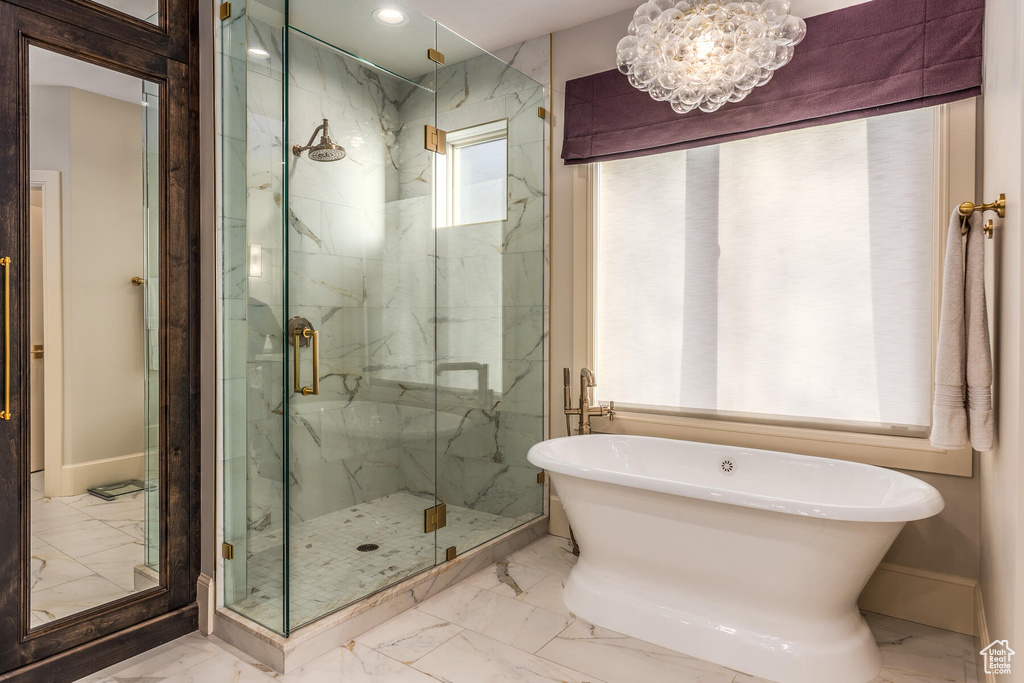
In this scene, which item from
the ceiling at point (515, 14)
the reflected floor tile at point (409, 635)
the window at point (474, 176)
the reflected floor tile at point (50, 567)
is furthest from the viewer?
the ceiling at point (515, 14)

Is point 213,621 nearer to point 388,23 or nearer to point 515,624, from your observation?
point 515,624

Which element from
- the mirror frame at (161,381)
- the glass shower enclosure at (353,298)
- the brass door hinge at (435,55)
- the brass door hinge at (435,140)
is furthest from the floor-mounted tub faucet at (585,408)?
the mirror frame at (161,381)

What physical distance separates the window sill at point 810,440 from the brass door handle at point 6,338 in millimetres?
2430

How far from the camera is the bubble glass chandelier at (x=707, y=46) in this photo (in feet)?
6.62

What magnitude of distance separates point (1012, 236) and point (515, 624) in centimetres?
201

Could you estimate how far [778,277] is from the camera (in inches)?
103

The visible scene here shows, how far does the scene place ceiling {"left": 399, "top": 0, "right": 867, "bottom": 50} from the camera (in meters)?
2.87

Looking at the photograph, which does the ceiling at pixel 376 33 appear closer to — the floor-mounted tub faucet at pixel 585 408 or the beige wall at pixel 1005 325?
the floor-mounted tub faucet at pixel 585 408

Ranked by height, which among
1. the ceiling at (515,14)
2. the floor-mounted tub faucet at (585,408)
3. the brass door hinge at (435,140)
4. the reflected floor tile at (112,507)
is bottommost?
the reflected floor tile at (112,507)

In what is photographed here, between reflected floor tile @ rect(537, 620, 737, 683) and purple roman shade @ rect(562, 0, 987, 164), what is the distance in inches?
84.9

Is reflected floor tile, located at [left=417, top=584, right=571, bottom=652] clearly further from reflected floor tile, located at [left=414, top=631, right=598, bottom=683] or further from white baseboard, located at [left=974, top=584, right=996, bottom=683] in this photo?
white baseboard, located at [left=974, top=584, right=996, bottom=683]

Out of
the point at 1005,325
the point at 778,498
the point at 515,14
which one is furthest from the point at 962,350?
the point at 515,14

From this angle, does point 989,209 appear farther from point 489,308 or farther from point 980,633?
point 489,308

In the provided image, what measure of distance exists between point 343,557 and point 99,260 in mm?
1352
